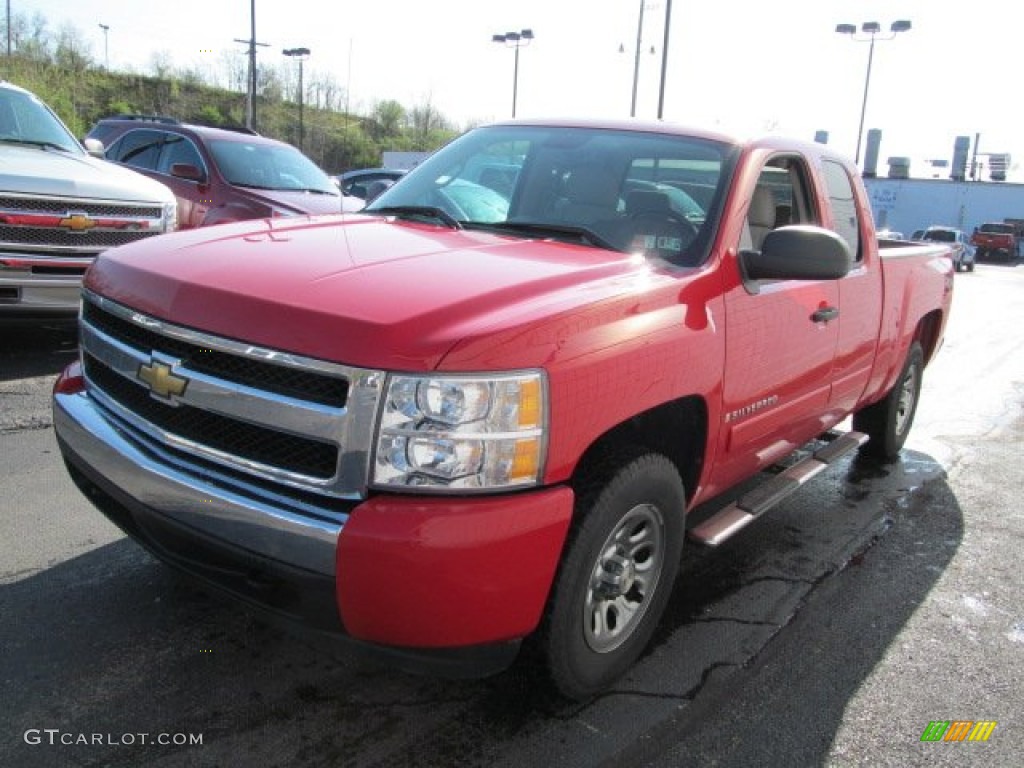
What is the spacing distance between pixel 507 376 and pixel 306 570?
702 mm

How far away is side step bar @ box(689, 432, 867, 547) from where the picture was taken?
129 inches

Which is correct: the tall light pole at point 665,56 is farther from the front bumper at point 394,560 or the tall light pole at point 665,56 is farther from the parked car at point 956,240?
the front bumper at point 394,560

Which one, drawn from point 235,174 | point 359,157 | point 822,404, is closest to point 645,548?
point 822,404

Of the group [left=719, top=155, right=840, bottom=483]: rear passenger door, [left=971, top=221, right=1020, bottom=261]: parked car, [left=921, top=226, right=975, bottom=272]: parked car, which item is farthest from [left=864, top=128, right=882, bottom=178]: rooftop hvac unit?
[left=719, top=155, right=840, bottom=483]: rear passenger door

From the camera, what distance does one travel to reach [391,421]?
7.09 ft

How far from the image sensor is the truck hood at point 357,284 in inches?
86.7

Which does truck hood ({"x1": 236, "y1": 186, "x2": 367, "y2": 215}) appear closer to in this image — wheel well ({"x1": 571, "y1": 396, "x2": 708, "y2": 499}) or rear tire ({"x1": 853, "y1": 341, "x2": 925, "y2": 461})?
rear tire ({"x1": 853, "y1": 341, "x2": 925, "y2": 461})

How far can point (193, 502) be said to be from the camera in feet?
7.75

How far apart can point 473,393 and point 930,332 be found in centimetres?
489

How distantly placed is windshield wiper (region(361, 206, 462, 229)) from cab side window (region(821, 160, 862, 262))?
1.92 metres

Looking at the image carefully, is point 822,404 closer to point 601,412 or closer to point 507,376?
point 601,412

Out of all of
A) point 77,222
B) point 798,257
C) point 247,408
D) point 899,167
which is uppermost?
point 899,167

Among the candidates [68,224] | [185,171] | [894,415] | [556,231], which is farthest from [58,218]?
[894,415]

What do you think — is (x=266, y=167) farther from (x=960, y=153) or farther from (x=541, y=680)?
(x=960, y=153)
